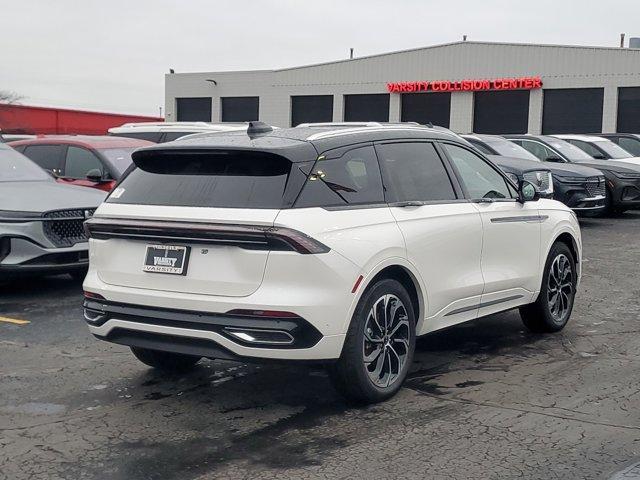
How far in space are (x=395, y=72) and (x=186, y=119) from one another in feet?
44.7

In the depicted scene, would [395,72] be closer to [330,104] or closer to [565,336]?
[330,104]

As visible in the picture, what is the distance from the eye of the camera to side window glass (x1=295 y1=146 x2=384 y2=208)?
536 centimetres

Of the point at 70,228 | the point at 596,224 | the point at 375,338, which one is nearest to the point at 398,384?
the point at 375,338

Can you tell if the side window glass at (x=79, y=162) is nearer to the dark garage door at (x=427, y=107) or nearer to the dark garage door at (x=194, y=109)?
the dark garage door at (x=427, y=107)

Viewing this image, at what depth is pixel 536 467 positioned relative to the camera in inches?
180

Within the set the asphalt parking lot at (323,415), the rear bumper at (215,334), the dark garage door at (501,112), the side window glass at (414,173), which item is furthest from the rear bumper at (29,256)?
the dark garage door at (501,112)

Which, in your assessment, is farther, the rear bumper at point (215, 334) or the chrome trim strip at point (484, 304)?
the chrome trim strip at point (484, 304)

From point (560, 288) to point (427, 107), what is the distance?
3677 cm

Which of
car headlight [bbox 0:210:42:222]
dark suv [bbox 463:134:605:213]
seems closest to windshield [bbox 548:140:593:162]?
dark suv [bbox 463:134:605:213]

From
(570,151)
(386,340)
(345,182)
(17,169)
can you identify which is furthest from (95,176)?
(570,151)

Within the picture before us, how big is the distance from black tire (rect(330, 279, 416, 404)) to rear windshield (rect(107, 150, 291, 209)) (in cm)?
86

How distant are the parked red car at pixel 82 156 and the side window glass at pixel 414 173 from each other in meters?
6.59

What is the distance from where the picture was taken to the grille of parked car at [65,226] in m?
9.20

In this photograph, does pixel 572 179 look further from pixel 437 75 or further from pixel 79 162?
pixel 437 75
